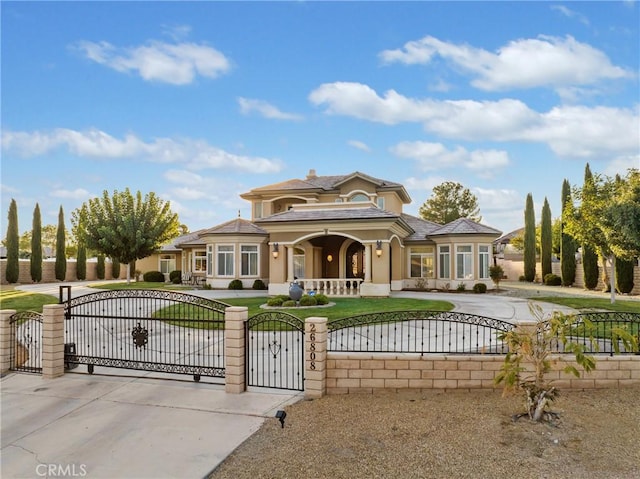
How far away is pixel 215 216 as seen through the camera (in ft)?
121

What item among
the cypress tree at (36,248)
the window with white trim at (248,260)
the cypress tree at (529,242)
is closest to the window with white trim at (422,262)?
the window with white trim at (248,260)

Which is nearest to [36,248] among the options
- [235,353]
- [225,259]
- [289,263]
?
[225,259]

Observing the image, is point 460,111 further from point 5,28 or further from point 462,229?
point 5,28

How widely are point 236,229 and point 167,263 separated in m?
14.1

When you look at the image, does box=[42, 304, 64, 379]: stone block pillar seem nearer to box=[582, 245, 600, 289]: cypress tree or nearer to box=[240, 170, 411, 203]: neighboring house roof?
box=[240, 170, 411, 203]: neighboring house roof

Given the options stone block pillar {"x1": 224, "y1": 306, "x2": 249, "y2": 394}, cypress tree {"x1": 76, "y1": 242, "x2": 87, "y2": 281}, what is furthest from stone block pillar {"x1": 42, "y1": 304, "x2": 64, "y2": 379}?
cypress tree {"x1": 76, "y1": 242, "x2": 87, "y2": 281}

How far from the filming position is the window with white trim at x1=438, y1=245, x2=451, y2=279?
82.0 ft

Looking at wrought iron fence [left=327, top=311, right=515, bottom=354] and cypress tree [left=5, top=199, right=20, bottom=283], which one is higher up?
cypress tree [left=5, top=199, right=20, bottom=283]

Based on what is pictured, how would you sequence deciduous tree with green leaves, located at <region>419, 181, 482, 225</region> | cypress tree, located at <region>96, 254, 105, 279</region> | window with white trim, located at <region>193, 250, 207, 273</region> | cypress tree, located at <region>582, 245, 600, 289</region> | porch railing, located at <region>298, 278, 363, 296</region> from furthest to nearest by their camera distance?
deciduous tree with green leaves, located at <region>419, 181, 482, 225</region>, cypress tree, located at <region>96, 254, 105, 279</region>, window with white trim, located at <region>193, 250, 207, 273</region>, cypress tree, located at <region>582, 245, 600, 289</region>, porch railing, located at <region>298, 278, 363, 296</region>

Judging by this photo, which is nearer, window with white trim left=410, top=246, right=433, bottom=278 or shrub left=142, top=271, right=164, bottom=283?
window with white trim left=410, top=246, right=433, bottom=278

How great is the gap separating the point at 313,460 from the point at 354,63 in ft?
44.4

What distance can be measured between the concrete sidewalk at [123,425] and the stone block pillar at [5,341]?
76 centimetres

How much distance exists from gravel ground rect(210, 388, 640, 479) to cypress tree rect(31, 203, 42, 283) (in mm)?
36464

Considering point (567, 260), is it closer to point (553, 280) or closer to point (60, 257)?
point (553, 280)
